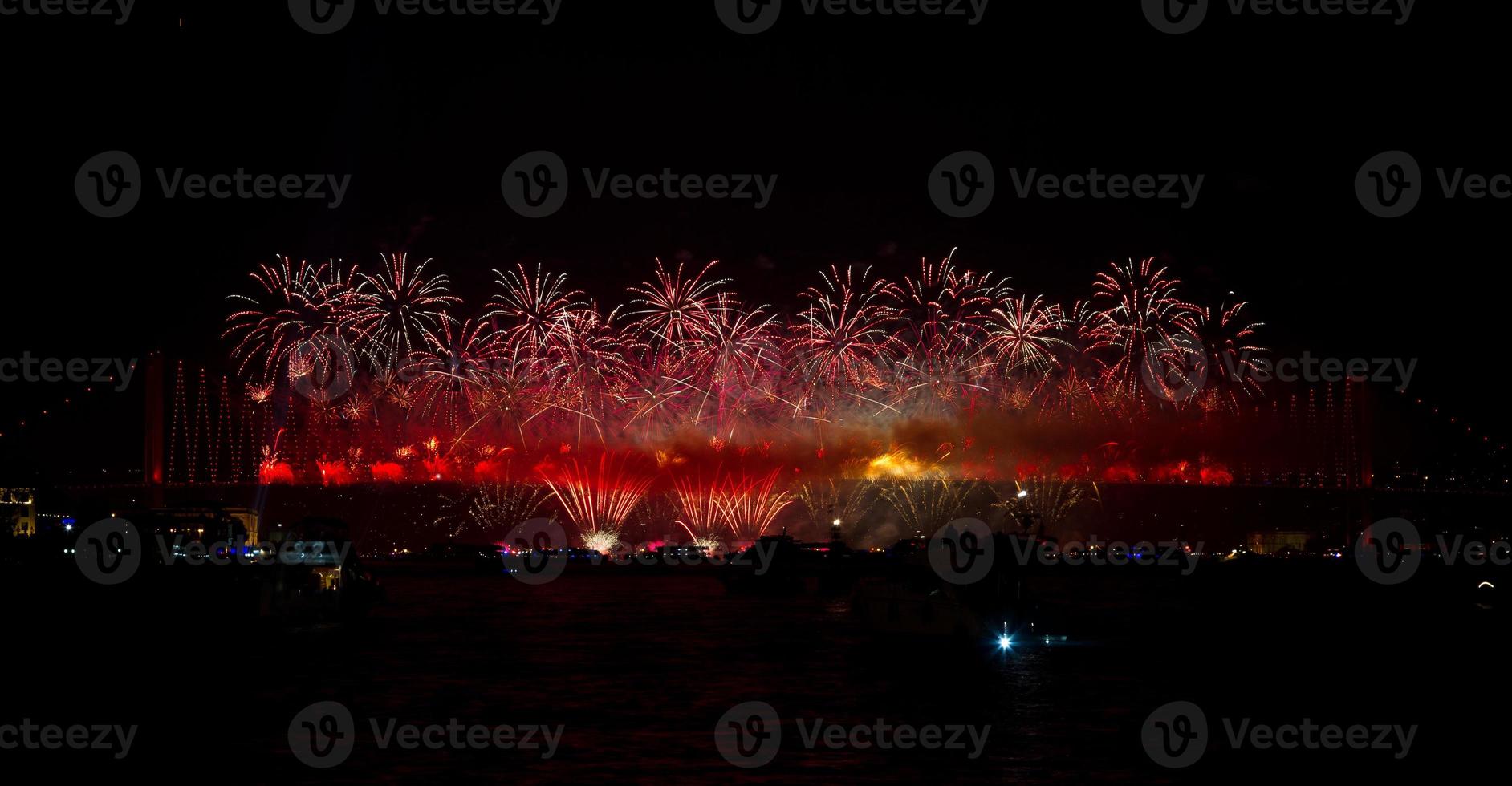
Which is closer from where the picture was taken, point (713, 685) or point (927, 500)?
point (713, 685)

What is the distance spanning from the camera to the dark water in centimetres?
2561

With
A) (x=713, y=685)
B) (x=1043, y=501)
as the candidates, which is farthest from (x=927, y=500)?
(x=713, y=685)

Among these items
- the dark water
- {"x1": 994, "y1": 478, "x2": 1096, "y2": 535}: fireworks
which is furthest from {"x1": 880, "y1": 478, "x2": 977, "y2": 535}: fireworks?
the dark water

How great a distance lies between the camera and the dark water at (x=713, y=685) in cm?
2561

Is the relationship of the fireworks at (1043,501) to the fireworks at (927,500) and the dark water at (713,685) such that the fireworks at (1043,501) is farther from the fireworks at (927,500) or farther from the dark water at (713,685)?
the dark water at (713,685)

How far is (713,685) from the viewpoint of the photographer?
119ft

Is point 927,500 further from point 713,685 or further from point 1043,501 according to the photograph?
point 713,685

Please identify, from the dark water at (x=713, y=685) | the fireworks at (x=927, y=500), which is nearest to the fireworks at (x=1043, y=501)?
the fireworks at (x=927, y=500)

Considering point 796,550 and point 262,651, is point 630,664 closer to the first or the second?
point 262,651

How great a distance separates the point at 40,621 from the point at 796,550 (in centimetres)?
4244

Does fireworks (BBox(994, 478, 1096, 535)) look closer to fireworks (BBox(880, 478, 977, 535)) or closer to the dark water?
fireworks (BBox(880, 478, 977, 535))

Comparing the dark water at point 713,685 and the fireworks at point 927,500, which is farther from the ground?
the fireworks at point 927,500

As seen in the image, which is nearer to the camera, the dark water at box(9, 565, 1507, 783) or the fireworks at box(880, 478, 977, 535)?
the dark water at box(9, 565, 1507, 783)

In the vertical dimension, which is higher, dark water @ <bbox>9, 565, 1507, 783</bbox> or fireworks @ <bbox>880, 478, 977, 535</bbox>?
fireworks @ <bbox>880, 478, 977, 535</bbox>
